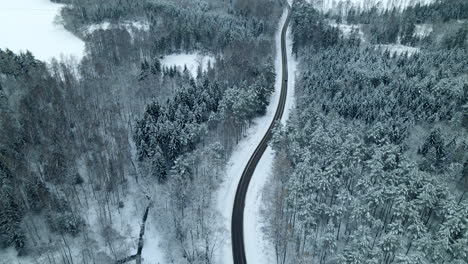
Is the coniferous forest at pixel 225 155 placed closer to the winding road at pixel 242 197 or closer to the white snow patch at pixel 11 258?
the white snow patch at pixel 11 258

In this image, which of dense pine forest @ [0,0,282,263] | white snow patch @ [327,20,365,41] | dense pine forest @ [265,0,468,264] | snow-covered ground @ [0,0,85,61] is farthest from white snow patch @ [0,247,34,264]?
white snow patch @ [327,20,365,41]

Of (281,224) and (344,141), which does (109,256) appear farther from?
(344,141)

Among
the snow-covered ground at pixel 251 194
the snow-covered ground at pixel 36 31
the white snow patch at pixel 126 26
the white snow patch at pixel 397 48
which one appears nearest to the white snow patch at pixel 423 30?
the white snow patch at pixel 397 48

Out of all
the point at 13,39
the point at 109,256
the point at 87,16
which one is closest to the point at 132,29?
the point at 87,16

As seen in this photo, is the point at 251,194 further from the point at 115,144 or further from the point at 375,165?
the point at 115,144

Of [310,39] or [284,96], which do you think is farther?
[310,39]

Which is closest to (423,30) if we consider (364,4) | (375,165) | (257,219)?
(364,4)
